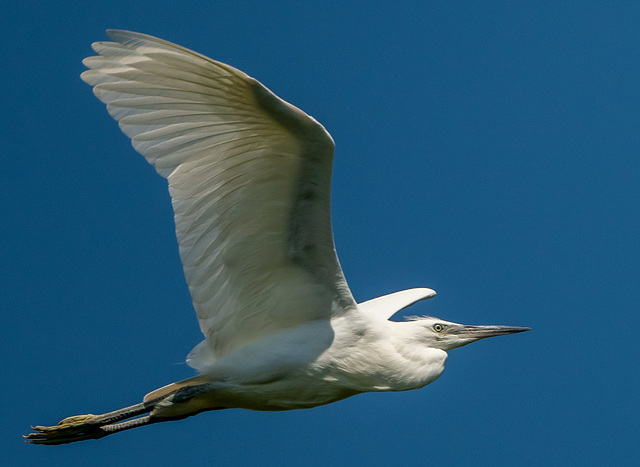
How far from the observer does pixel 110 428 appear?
7.81 meters

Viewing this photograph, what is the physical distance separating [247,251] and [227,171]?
2.73ft

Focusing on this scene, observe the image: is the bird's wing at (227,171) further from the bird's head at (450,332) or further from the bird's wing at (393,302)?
the bird's wing at (393,302)

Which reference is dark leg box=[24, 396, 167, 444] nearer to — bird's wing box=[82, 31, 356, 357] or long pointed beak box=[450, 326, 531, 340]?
bird's wing box=[82, 31, 356, 357]

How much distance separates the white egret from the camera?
602 cm

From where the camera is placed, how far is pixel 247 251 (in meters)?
6.84

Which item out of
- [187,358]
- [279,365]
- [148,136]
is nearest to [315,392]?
[279,365]

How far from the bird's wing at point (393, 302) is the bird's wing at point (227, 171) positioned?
1406 millimetres

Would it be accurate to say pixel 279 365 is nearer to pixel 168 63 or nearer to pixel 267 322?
pixel 267 322

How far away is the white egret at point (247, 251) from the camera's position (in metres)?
6.02

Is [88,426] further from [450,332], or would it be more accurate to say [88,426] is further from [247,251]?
[450,332]

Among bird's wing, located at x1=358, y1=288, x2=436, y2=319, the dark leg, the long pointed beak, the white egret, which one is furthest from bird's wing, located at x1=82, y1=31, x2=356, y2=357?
the long pointed beak

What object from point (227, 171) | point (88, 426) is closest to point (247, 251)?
point (227, 171)

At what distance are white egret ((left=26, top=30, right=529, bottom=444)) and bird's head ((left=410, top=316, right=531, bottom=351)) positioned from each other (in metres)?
0.02

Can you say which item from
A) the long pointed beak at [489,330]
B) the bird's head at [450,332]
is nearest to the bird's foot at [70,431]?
the bird's head at [450,332]
